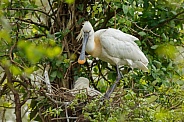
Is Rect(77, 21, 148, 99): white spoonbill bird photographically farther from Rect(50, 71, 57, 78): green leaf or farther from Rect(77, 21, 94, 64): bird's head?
Rect(50, 71, 57, 78): green leaf

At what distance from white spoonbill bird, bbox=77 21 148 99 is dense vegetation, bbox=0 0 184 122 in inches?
2.1

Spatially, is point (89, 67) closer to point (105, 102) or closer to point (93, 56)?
point (93, 56)

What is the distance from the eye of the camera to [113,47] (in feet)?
10.7

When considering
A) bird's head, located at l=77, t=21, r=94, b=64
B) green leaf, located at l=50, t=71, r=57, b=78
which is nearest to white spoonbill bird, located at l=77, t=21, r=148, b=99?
bird's head, located at l=77, t=21, r=94, b=64

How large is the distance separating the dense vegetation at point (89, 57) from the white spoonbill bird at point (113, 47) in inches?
2.1

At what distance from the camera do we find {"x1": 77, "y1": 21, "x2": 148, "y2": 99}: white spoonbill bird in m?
3.18

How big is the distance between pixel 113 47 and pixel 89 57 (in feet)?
0.81

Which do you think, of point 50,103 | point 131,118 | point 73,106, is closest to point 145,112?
point 131,118

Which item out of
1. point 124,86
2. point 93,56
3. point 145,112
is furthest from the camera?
point 93,56

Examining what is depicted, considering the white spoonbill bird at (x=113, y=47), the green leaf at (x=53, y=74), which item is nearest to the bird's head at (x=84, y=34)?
the white spoonbill bird at (x=113, y=47)

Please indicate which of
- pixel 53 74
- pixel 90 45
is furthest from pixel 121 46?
pixel 53 74

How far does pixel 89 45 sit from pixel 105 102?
0.65 metres

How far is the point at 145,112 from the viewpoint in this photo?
255 centimetres

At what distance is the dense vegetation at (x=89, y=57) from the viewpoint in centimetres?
285
